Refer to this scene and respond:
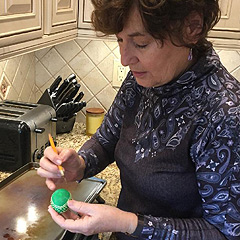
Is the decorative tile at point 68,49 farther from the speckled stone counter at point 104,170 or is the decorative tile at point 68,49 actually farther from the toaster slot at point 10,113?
the toaster slot at point 10,113

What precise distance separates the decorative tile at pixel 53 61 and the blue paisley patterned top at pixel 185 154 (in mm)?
950

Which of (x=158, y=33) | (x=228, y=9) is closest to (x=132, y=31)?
(x=158, y=33)

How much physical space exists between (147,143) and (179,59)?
218 millimetres

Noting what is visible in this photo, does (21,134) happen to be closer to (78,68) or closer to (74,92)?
(74,92)

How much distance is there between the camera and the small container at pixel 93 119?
5.92 ft

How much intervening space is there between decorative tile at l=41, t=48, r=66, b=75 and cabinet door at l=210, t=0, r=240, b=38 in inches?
32.7

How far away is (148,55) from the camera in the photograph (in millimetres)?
792

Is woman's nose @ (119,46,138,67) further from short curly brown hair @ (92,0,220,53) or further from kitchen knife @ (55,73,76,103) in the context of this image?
kitchen knife @ (55,73,76,103)

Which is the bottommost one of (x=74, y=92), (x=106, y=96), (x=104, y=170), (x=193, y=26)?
(x=104, y=170)

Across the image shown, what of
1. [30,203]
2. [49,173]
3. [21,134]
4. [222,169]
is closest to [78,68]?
[21,134]

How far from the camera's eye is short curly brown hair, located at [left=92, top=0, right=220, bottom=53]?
2.37ft

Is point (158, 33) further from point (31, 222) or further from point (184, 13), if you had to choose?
point (31, 222)

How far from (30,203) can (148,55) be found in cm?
58

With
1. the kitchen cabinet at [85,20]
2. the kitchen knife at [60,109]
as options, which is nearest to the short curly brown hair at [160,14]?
the kitchen cabinet at [85,20]
